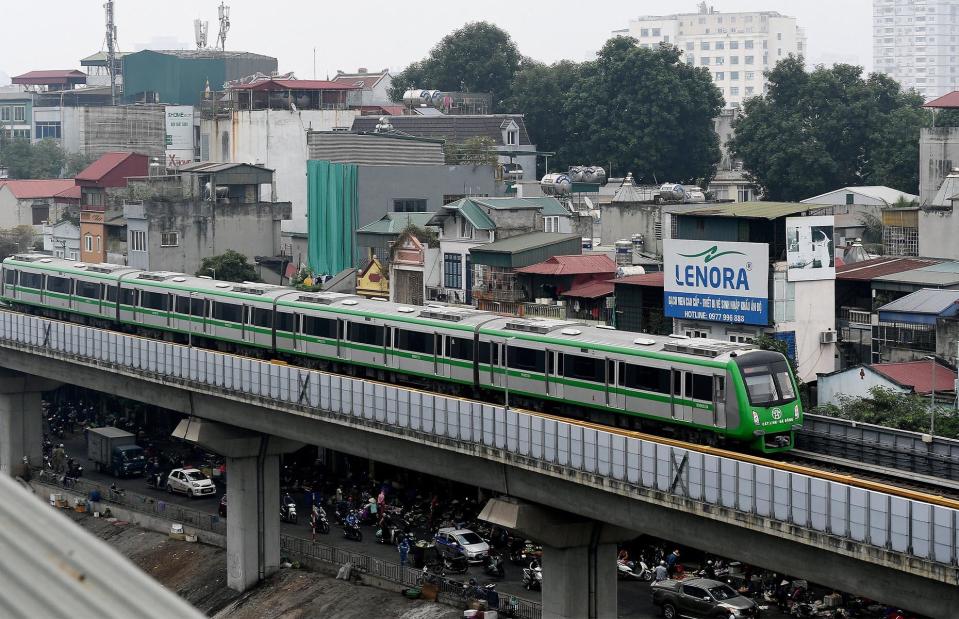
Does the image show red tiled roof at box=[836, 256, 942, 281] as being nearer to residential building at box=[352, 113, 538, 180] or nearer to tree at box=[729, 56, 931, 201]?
tree at box=[729, 56, 931, 201]

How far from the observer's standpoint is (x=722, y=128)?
13012cm

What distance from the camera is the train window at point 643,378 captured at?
120ft

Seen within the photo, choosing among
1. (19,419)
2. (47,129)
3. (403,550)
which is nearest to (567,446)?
(403,550)

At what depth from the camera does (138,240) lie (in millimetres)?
88625

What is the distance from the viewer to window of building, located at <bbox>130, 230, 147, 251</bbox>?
8788 cm

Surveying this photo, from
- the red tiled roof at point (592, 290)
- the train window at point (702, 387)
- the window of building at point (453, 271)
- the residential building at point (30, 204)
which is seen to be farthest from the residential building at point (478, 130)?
the train window at point (702, 387)

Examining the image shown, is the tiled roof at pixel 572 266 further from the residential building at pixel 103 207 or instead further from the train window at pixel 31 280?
the residential building at pixel 103 207

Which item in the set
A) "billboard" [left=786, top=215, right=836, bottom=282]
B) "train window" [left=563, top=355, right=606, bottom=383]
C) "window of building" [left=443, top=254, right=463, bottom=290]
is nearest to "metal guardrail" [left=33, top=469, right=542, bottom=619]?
"train window" [left=563, top=355, right=606, bottom=383]

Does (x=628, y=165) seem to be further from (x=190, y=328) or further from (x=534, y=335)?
(x=534, y=335)

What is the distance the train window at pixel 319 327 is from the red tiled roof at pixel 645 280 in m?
16.1

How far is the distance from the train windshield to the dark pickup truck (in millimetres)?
7776

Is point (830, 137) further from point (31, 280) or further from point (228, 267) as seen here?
point (31, 280)

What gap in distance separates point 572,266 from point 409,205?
76.3ft

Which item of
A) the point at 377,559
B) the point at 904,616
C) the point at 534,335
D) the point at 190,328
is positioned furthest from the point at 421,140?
the point at 904,616
